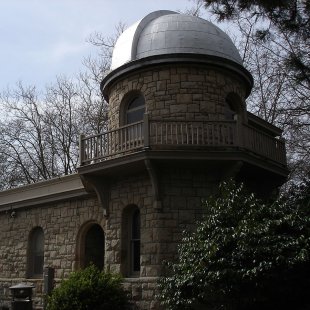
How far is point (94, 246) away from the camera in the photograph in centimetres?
1686

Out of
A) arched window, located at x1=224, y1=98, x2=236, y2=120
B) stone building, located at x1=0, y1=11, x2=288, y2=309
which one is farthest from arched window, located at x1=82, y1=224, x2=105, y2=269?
arched window, located at x1=224, y1=98, x2=236, y2=120

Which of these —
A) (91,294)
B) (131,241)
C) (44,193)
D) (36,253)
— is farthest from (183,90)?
(36,253)

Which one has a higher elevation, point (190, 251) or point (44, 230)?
point (44, 230)

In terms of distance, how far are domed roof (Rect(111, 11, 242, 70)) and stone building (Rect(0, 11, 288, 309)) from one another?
0.03 m

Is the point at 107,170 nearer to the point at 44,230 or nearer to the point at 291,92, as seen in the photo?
the point at 44,230

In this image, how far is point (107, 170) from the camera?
46.3 feet

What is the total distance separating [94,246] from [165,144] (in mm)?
5393

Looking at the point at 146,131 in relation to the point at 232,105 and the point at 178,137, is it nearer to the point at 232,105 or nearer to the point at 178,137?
the point at 178,137

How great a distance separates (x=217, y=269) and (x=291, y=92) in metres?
12.2

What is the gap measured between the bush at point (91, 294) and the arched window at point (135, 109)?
4559 millimetres

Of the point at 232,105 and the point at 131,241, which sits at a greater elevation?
the point at 232,105

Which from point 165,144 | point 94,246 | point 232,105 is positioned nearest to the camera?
point 165,144

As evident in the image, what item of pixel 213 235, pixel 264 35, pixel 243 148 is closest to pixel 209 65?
pixel 243 148

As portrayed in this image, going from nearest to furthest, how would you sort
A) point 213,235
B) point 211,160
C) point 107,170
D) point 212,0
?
1. point 212,0
2. point 213,235
3. point 211,160
4. point 107,170
